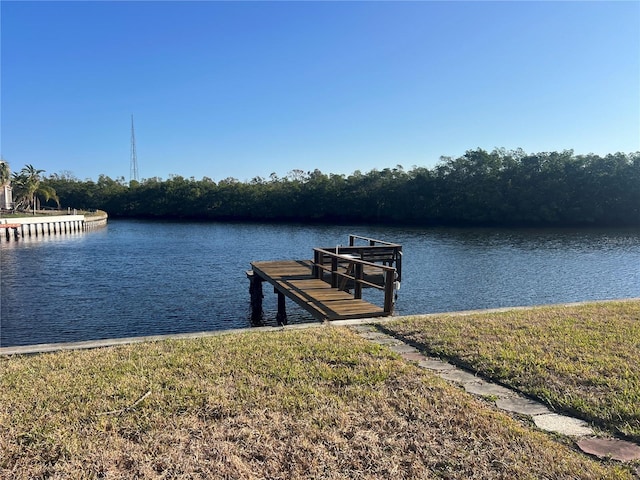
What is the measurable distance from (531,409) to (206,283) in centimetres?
1828

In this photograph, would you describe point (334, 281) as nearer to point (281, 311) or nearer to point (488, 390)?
point (281, 311)

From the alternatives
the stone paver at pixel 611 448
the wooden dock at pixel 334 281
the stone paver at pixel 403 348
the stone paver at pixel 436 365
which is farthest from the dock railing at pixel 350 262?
the stone paver at pixel 611 448

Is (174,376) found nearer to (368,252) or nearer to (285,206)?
(368,252)

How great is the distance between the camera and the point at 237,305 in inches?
679

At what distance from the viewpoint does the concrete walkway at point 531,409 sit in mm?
3627

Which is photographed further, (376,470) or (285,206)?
(285,206)

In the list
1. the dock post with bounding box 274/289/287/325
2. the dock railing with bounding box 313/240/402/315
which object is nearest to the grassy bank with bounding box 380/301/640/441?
the dock railing with bounding box 313/240/402/315

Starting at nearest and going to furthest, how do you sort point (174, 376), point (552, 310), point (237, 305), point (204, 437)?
point (204, 437) < point (174, 376) < point (552, 310) < point (237, 305)

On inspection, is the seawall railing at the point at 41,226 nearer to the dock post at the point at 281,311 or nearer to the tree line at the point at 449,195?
the tree line at the point at 449,195

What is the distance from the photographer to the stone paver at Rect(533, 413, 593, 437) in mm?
3926

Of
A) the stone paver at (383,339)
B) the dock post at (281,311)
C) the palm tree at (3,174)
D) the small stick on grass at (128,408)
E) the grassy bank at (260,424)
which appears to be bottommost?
the dock post at (281,311)

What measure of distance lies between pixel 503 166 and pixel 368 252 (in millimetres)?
62665

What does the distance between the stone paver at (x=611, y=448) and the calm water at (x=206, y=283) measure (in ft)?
38.4

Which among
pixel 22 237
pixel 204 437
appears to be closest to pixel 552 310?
pixel 204 437
